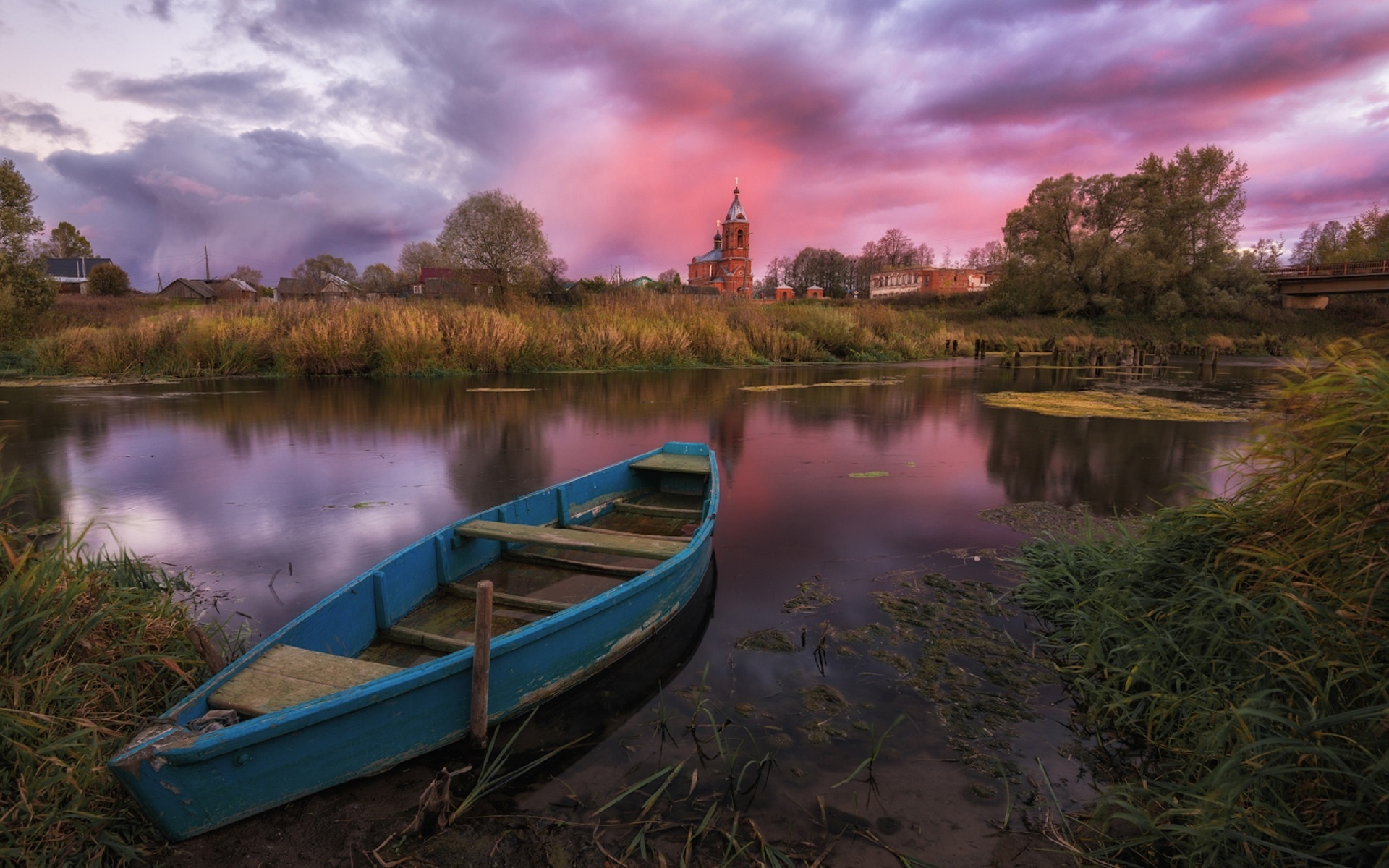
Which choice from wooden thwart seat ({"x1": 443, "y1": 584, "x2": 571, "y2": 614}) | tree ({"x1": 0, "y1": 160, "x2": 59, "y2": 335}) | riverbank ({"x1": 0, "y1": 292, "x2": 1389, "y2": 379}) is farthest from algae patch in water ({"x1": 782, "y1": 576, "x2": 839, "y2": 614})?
tree ({"x1": 0, "y1": 160, "x2": 59, "y2": 335})

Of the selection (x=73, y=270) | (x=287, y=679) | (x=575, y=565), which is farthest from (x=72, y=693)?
(x=73, y=270)

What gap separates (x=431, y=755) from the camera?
277cm

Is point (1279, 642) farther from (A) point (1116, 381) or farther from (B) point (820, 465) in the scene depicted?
(A) point (1116, 381)

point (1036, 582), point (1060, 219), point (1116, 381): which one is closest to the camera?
point (1036, 582)

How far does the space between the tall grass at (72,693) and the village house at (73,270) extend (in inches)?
3302

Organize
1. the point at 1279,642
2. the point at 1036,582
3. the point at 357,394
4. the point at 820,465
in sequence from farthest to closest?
the point at 357,394 < the point at 820,465 < the point at 1036,582 < the point at 1279,642

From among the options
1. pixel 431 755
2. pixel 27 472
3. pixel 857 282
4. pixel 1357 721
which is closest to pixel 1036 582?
pixel 1357 721

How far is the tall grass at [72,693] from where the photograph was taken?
2076 mm

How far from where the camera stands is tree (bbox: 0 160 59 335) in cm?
1930

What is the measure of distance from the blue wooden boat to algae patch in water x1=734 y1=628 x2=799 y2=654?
0.50 meters

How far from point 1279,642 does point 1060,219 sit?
5139 cm

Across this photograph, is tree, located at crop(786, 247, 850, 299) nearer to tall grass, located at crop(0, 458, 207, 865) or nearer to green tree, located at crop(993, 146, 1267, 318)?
green tree, located at crop(993, 146, 1267, 318)

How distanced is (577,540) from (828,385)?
49.7 feet

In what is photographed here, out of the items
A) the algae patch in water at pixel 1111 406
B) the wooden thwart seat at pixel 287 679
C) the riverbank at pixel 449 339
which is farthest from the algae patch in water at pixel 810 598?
the riverbank at pixel 449 339
